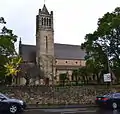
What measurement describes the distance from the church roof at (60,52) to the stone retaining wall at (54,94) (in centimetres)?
4633

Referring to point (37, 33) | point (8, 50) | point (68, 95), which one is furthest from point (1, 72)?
point (37, 33)

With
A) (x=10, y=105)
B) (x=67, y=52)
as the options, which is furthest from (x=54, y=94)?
(x=67, y=52)

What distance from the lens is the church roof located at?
86.7 m

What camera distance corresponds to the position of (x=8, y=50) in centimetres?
4728

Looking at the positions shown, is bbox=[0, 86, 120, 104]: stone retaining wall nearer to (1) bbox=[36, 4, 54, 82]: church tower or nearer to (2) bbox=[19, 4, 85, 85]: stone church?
(2) bbox=[19, 4, 85, 85]: stone church

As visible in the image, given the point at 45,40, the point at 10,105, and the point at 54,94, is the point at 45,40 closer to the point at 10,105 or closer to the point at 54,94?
the point at 54,94

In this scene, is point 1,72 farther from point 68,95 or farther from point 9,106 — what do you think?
point 9,106

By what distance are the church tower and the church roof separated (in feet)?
16.8

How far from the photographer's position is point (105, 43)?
46.9m

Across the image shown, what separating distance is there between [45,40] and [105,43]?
121 ft

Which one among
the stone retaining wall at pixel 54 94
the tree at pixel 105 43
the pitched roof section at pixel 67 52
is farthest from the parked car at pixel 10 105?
the pitched roof section at pixel 67 52

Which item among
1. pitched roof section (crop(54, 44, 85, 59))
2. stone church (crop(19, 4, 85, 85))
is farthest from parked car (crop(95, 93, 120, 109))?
pitched roof section (crop(54, 44, 85, 59))

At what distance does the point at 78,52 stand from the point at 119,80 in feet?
145

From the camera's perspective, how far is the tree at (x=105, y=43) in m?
44.9
